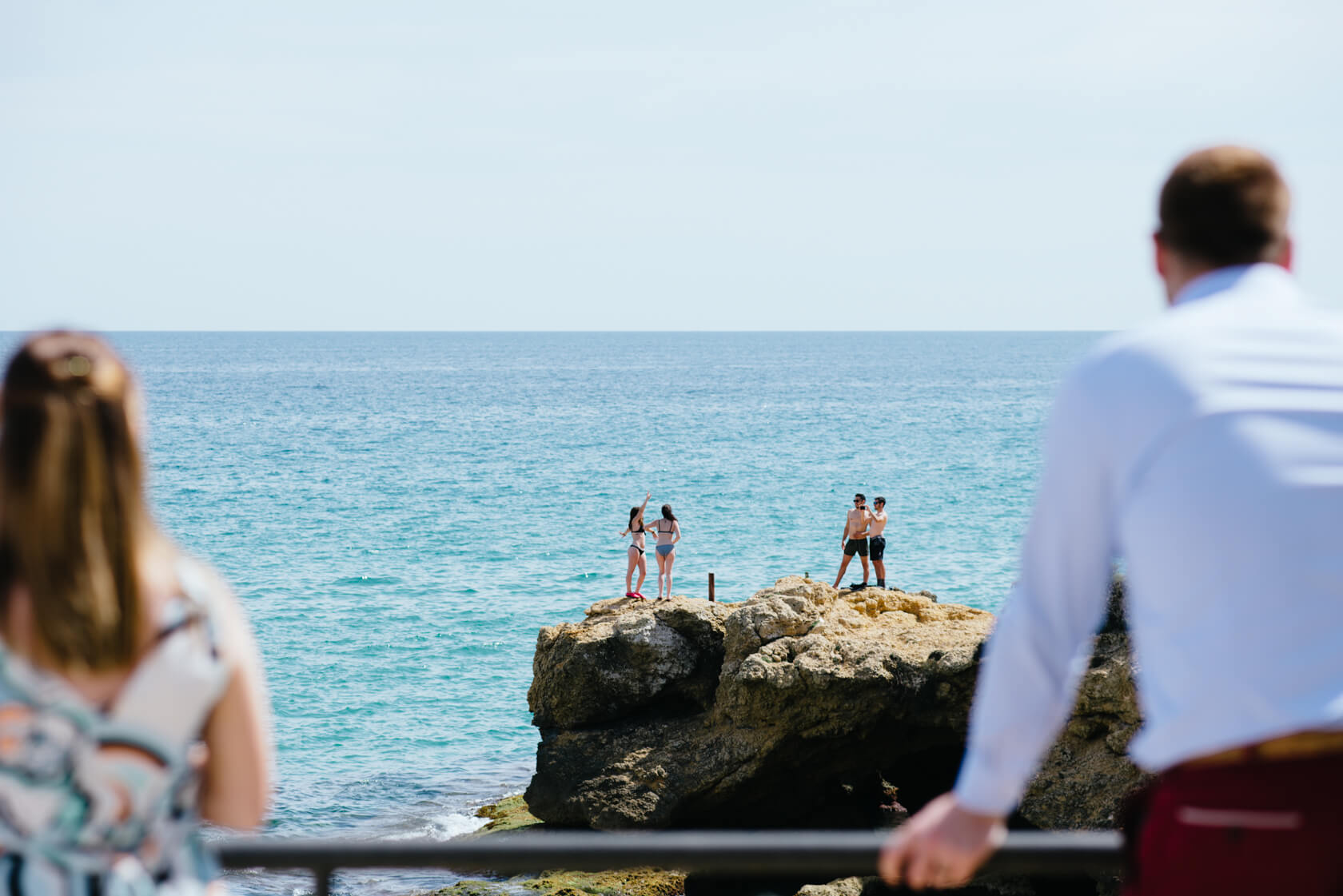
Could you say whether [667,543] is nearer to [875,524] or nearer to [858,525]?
[858,525]

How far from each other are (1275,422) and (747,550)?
162 ft

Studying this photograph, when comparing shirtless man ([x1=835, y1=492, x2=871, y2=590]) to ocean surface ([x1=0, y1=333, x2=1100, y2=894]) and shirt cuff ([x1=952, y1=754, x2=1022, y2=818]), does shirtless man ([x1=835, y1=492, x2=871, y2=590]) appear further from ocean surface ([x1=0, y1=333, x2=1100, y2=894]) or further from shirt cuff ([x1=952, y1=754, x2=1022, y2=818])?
shirt cuff ([x1=952, y1=754, x2=1022, y2=818])

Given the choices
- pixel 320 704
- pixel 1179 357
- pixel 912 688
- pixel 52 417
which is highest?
pixel 1179 357

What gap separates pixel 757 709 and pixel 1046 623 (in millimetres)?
16077

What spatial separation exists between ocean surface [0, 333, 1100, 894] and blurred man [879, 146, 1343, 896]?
18786 mm

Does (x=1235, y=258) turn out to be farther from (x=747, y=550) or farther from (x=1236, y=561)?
(x=747, y=550)

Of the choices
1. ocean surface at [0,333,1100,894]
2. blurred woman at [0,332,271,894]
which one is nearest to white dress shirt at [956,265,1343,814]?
blurred woman at [0,332,271,894]

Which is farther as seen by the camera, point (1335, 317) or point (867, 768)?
point (867, 768)

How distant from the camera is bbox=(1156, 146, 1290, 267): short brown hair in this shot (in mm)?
1903

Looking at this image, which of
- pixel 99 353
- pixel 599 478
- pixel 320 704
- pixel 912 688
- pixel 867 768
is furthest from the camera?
pixel 599 478

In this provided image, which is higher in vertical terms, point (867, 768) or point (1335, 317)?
point (1335, 317)

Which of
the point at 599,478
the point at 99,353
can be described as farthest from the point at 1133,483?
the point at 599,478

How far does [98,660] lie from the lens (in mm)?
1820

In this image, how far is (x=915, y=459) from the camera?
80.5 m
